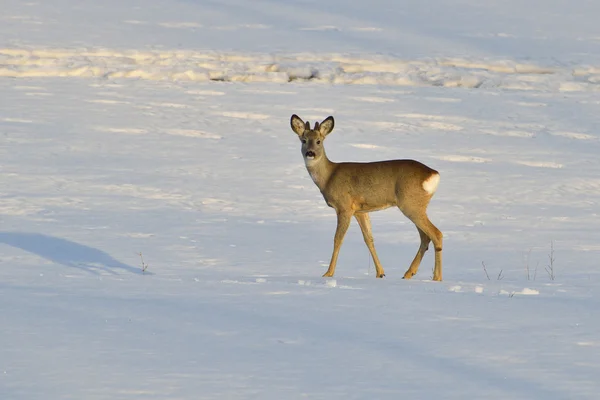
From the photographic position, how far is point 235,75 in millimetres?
21109

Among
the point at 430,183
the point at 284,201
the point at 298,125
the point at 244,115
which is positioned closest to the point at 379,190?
the point at 430,183

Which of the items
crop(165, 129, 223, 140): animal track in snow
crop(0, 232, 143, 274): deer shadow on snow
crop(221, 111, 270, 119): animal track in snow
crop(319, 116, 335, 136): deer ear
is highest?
crop(319, 116, 335, 136): deer ear

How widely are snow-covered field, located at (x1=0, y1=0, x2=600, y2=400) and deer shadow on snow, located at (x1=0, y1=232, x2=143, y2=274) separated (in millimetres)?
44

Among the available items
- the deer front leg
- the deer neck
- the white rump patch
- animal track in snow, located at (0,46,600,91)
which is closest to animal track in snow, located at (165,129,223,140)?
animal track in snow, located at (0,46,600,91)

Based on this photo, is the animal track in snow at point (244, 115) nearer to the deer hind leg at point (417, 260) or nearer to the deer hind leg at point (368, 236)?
the deer hind leg at point (368, 236)

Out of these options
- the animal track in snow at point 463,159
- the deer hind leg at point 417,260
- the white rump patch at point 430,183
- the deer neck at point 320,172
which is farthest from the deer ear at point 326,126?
the animal track in snow at point 463,159

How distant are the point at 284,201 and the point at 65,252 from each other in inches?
Answer: 143

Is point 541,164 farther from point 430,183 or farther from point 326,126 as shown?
point 430,183

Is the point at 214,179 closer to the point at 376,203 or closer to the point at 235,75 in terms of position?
the point at 376,203

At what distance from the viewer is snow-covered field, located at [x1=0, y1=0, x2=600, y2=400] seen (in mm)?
4957

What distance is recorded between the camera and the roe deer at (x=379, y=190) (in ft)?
27.9

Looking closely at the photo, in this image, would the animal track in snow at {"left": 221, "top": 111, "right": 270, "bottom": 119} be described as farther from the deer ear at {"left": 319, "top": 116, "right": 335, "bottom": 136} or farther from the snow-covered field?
the deer ear at {"left": 319, "top": 116, "right": 335, "bottom": 136}

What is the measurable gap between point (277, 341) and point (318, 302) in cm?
107

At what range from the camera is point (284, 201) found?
13047mm
